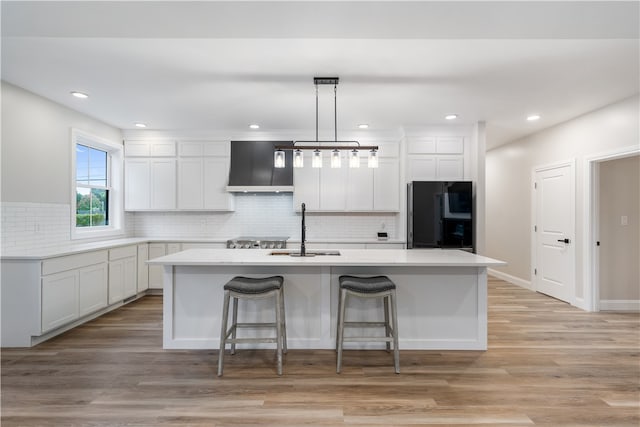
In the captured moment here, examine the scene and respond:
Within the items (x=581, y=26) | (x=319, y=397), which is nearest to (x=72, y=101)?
(x=319, y=397)

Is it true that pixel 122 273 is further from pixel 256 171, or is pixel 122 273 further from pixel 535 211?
pixel 535 211

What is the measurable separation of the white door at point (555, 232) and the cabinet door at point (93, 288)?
607 cm

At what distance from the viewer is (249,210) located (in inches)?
212

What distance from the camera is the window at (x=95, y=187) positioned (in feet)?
14.0

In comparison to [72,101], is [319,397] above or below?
below

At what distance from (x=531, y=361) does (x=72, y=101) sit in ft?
17.8

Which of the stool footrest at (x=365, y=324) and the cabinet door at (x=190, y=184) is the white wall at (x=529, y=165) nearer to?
the stool footrest at (x=365, y=324)

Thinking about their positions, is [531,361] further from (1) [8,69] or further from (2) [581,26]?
(1) [8,69]

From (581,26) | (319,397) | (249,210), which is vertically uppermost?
(581,26)

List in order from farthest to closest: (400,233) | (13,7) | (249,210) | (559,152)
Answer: (249,210), (400,233), (559,152), (13,7)

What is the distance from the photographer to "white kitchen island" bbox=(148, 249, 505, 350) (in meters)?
2.93

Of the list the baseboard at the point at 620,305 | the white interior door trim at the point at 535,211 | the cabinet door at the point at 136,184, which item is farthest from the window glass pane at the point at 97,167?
the baseboard at the point at 620,305

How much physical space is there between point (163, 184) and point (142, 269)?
133 cm

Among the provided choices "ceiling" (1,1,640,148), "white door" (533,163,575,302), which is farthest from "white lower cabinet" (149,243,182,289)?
"white door" (533,163,575,302)
